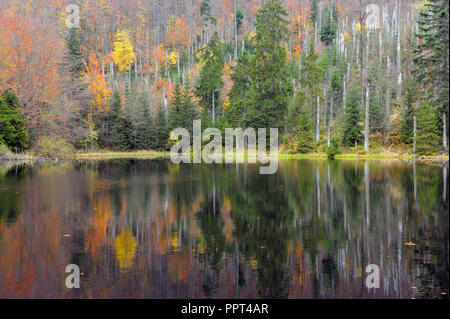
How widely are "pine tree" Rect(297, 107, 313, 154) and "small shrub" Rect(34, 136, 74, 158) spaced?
997 inches

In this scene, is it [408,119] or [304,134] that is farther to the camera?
[304,134]

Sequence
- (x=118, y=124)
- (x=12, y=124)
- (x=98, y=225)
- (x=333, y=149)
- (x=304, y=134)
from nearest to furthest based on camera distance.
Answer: (x=98, y=225)
(x=333, y=149)
(x=12, y=124)
(x=304, y=134)
(x=118, y=124)

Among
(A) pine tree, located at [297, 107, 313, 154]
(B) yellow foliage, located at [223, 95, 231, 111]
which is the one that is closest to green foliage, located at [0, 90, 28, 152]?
(B) yellow foliage, located at [223, 95, 231, 111]

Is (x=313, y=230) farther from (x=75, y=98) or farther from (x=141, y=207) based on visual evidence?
(x=75, y=98)

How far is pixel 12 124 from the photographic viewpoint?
39.9m

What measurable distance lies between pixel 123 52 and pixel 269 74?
38262 millimetres

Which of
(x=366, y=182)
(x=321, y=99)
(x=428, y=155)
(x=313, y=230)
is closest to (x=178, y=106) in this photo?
(x=321, y=99)

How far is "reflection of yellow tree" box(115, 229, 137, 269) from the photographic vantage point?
26.5ft

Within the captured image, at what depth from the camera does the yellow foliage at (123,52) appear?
73.6m

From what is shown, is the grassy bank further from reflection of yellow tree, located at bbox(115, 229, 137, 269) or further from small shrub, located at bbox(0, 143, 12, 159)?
reflection of yellow tree, located at bbox(115, 229, 137, 269)

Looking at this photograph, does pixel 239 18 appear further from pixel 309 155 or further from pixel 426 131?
pixel 426 131

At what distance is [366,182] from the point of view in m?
19.5

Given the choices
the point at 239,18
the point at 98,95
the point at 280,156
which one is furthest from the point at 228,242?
the point at 239,18

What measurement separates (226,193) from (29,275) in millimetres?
10317
